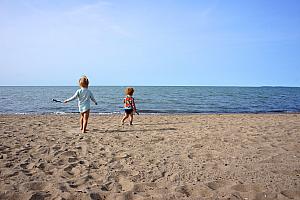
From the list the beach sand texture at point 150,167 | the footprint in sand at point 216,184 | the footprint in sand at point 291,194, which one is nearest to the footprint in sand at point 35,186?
the beach sand texture at point 150,167

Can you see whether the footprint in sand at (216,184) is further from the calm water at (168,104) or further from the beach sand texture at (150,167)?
the calm water at (168,104)

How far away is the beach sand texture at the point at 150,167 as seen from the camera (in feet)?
10.8

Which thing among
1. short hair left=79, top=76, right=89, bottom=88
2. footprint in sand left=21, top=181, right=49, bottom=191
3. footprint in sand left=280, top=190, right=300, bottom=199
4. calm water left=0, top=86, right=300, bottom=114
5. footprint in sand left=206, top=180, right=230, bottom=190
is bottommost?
calm water left=0, top=86, right=300, bottom=114

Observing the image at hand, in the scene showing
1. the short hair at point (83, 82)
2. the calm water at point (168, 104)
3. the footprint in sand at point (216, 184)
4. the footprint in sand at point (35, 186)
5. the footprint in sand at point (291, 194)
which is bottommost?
the calm water at point (168, 104)

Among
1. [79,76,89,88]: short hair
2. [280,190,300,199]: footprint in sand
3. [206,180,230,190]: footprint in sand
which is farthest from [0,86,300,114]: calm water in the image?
[280,190,300,199]: footprint in sand

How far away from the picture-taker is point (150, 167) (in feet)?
14.3

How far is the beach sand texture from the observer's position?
3.28 metres

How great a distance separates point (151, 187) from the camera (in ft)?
11.4

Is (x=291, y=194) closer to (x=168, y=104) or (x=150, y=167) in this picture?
(x=150, y=167)

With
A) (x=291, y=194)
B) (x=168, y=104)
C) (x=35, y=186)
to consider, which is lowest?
(x=168, y=104)

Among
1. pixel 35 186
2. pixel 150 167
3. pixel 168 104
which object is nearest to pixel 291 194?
pixel 150 167

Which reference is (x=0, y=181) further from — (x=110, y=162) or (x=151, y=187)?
(x=151, y=187)

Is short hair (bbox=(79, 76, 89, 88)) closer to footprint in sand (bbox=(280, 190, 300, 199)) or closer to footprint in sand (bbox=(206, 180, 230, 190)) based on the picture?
footprint in sand (bbox=(206, 180, 230, 190))

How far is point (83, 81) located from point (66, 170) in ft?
13.4
